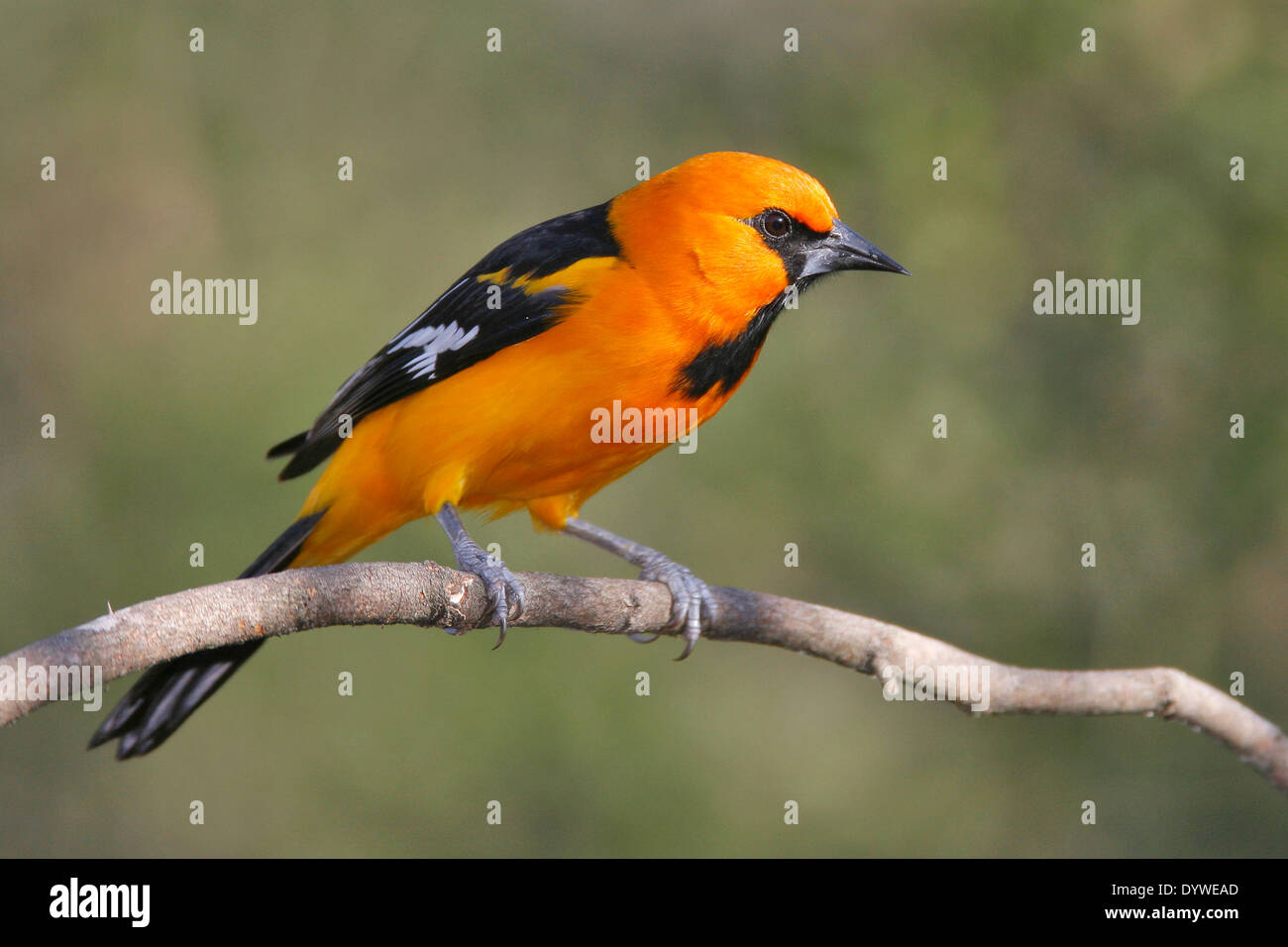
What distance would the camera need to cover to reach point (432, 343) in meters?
4.99

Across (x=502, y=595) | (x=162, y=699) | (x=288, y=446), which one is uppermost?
(x=288, y=446)

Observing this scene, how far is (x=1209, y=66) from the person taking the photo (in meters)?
6.82

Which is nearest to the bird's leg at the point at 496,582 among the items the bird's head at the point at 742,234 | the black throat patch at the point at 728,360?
the black throat patch at the point at 728,360

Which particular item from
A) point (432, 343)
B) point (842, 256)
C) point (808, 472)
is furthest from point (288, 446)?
point (808, 472)

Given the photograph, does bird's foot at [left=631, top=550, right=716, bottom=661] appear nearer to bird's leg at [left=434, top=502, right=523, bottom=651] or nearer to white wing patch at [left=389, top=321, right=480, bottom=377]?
bird's leg at [left=434, top=502, right=523, bottom=651]

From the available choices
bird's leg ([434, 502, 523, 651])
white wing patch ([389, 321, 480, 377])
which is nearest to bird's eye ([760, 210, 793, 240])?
white wing patch ([389, 321, 480, 377])

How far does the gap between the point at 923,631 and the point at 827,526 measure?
82cm

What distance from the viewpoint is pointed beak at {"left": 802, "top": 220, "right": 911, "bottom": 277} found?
4.88 meters

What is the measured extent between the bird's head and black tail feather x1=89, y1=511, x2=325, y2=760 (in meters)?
1.89

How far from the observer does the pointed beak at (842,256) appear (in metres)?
4.88

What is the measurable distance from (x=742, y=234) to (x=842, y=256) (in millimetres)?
431

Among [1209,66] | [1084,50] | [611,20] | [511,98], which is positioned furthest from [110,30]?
[1209,66]

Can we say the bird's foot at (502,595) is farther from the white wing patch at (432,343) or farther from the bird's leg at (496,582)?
the white wing patch at (432,343)

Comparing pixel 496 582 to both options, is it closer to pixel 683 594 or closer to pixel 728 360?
pixel 683 594
